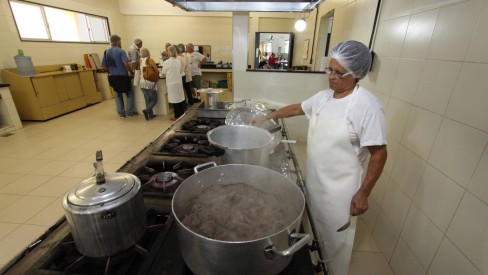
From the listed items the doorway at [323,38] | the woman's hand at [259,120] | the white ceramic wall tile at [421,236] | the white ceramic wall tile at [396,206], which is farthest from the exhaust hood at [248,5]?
the doorway at [323,38]

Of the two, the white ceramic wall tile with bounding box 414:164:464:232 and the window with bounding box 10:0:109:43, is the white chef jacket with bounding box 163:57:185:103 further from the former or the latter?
the white ceramic wall tile with bounding box 414:164:464:232

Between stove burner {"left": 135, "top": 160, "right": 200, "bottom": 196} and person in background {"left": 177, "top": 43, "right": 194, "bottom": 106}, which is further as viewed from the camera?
person in background {"left": 177, "top": 43, "right": 194, "bottom": 106}

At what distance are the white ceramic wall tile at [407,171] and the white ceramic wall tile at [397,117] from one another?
0.12 m

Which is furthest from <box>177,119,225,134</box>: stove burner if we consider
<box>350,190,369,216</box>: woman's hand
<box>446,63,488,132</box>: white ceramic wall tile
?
<box>446,63,488,132</box>: white ceramic wall tile

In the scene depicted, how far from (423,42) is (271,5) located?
1146 millimetres

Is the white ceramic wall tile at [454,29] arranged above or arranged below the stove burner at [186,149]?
above

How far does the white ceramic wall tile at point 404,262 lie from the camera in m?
1.38

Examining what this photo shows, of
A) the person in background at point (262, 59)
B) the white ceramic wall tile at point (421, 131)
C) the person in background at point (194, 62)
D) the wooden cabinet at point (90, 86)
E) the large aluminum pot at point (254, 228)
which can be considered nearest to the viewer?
the large aluminum pot at point (254, 228)

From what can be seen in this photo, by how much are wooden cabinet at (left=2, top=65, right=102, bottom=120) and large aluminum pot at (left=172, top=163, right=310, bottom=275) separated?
4.86 meters

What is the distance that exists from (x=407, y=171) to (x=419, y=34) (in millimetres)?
858

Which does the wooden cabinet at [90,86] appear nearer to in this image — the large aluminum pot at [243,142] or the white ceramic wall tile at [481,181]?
the large aluminum pot at [243,142]

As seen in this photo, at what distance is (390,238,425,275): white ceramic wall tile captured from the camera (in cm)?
138

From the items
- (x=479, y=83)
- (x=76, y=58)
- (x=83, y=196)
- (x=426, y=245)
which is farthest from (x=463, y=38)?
(x=76, y=58)

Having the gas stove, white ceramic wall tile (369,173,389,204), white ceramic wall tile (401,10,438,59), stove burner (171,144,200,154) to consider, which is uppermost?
white ceramic wall tile (401,10,438,59)
